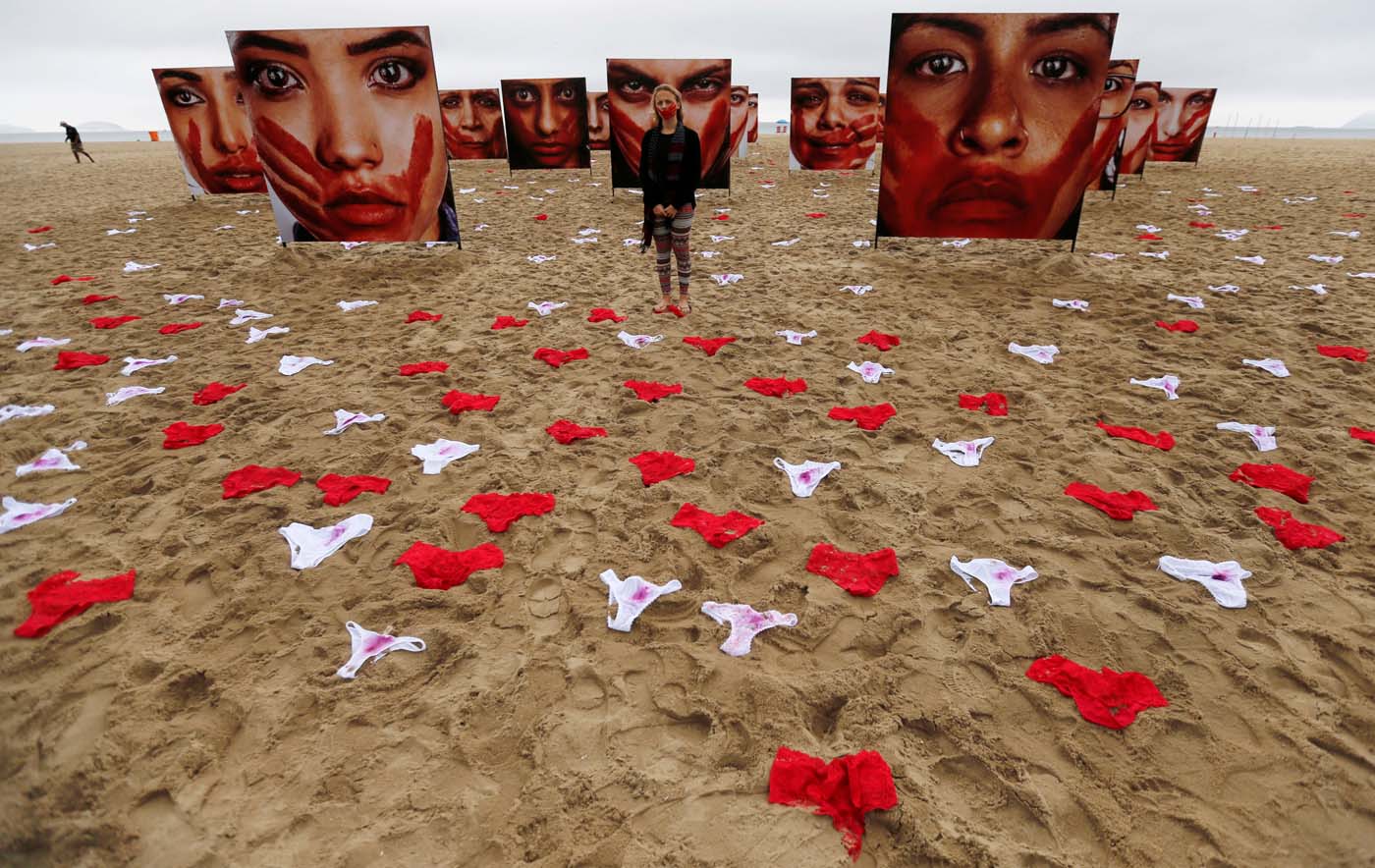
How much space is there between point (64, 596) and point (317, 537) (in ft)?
2.55

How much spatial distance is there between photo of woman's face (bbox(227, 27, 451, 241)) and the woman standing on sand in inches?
115

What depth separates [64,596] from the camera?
86.3 inches

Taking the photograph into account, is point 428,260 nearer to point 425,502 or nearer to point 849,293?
point 849,293

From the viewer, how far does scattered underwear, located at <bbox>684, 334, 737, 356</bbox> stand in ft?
14.0

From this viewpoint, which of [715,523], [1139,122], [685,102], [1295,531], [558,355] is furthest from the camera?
[1139,122]

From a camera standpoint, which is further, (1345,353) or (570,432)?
(1345,353)

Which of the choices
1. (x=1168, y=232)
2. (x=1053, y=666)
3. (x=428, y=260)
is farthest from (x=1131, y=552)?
(x=1168, y=232)

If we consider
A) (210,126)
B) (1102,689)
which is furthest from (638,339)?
(210,126)

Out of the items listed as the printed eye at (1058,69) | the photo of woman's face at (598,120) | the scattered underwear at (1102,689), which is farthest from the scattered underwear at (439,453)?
the photo of woman's face at (598,120)

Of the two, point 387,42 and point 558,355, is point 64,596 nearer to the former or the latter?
point 558,355

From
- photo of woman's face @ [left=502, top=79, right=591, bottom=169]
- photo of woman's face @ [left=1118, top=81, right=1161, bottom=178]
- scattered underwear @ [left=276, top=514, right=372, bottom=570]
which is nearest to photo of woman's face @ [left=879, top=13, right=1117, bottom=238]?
scattered underwear @ [left=276, top=514, right=372, bottom=570]

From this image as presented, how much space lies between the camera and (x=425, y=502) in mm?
2754

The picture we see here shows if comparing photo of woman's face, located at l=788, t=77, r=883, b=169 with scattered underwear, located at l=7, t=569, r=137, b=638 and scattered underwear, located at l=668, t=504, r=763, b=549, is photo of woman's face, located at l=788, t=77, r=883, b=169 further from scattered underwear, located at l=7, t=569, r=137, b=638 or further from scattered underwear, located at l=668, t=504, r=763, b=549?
scattered underwear, located at l=7, t=569, r=137, b=638

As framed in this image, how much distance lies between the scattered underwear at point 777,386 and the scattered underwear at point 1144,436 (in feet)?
5.23
